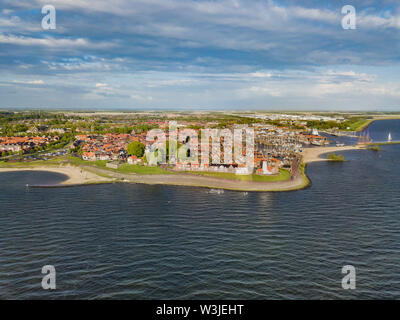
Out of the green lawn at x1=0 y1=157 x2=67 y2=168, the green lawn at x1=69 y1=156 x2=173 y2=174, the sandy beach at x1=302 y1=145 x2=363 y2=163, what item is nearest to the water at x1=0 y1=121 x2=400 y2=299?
the green lawn at x1=69 y1=156 x2=173 y2=174

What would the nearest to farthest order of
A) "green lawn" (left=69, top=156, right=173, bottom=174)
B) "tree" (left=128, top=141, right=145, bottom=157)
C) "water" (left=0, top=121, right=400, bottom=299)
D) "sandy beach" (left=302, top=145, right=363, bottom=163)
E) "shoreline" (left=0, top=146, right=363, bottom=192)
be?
1. "water" (left=0, top=121, right=400, bottom=299)
2. "shoreline" (left=0, top=146, right=363, bottom=192)
3. "green lawn" (left=69, top=156, right=173, bottom=174)
4. "tree" (left=128, top=141, right=145, bottom=157)
5. "sandy beach" (left=302, top=145, right=363, bottom=163)

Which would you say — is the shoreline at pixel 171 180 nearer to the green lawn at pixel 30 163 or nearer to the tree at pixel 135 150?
the green lawn at pixel 30 163

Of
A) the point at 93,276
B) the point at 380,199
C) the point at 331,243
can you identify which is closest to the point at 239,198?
the point at 331,243

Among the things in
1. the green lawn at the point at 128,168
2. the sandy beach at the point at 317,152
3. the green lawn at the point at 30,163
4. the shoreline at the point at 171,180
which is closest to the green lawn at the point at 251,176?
the shoreline at the point at 171,180

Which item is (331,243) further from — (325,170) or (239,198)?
(325,170)

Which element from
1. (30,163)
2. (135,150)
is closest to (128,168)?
(135,150)

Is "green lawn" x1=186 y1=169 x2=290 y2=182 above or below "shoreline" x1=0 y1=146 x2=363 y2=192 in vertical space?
above

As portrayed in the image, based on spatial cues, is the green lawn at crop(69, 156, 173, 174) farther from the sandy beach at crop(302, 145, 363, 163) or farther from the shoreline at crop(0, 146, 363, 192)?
the sandy beach at crop(302, 145, 363, 163)

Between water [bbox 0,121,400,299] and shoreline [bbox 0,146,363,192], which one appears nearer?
water [bbox 0,121,400,299]

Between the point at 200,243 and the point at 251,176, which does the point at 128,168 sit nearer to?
the point at 251,176
